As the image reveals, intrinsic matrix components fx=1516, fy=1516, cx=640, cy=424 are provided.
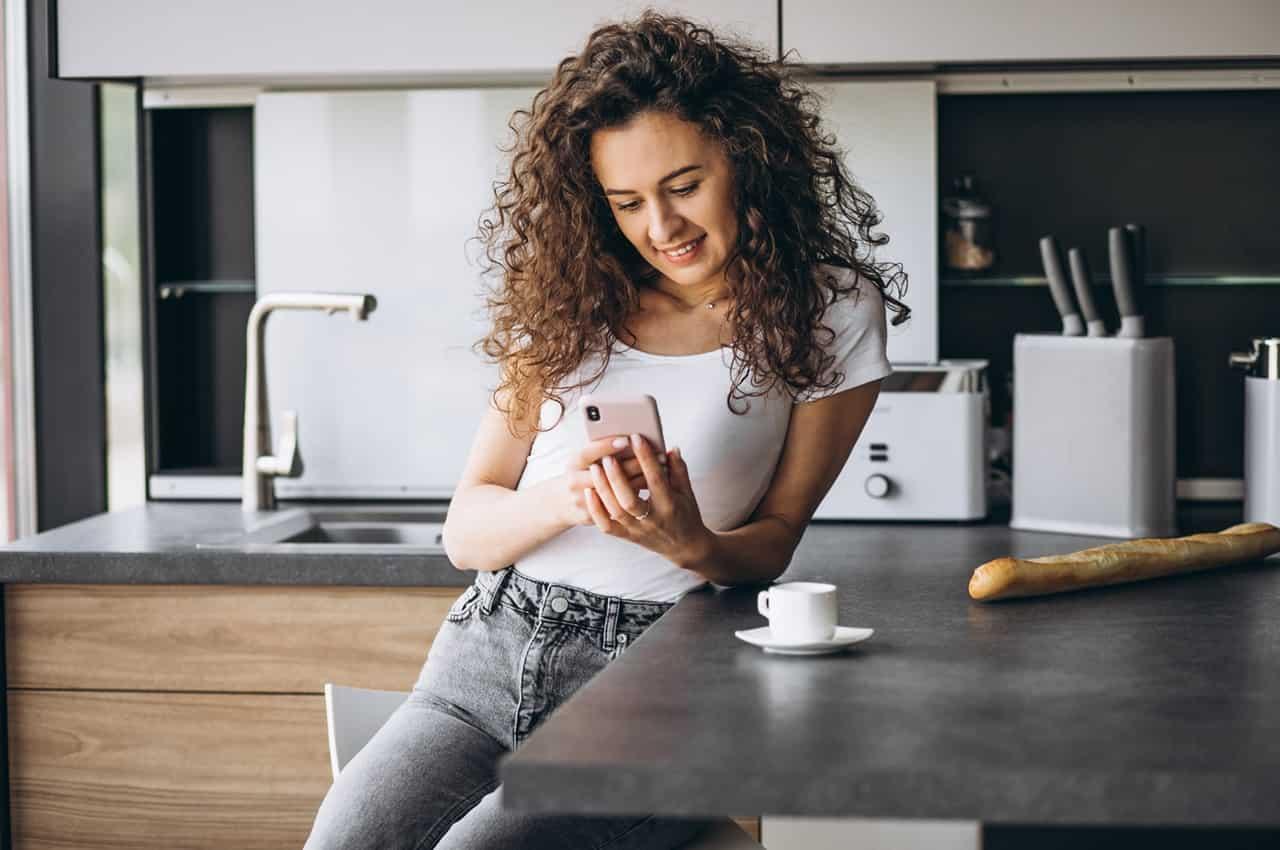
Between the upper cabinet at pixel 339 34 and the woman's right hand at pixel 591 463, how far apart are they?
1.13 metres

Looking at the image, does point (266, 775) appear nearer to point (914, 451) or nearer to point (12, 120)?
point (914, 451)

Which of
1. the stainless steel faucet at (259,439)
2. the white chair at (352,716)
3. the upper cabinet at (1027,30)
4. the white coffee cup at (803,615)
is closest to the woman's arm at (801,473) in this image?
the white coffee cup at (803,615)

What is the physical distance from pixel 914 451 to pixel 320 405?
42.5 inches

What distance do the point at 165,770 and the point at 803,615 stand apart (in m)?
1.31

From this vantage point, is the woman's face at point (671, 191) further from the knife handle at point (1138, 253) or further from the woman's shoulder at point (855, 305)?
the knife handle at point (1138, 253)

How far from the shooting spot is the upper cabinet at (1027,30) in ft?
7.67

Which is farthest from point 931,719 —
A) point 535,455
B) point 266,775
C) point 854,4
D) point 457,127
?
point 457,127

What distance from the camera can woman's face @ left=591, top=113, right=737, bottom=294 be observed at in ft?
5.38

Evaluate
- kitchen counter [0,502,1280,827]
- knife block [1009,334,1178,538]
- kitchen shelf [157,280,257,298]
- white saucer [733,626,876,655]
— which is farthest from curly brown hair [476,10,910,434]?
kitchen shelf [157,280,257,298]

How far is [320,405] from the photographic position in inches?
109

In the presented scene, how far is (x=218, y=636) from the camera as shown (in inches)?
86.8

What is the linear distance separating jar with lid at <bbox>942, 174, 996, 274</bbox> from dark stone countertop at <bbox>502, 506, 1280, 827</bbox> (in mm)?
1235

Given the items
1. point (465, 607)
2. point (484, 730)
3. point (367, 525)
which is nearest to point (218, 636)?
point (367, 525)

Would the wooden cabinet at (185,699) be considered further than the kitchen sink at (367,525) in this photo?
→ No
